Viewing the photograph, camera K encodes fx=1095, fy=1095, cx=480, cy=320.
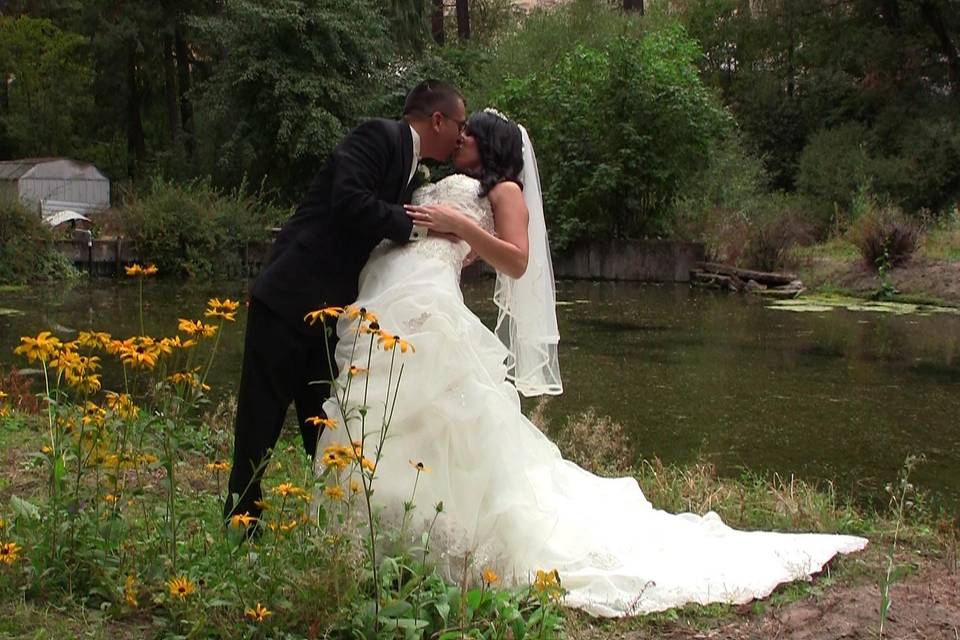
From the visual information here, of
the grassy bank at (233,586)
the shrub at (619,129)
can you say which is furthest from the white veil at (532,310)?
the shrub at (619,129)

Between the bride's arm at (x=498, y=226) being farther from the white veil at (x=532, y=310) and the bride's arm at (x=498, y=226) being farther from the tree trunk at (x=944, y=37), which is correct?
the tree trunk at (x=944, y=37)

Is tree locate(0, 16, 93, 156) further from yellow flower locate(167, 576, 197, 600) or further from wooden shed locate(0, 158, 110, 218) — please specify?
yellow flower locate(167, 576, 197, 600)

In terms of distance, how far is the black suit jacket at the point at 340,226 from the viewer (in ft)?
12.4

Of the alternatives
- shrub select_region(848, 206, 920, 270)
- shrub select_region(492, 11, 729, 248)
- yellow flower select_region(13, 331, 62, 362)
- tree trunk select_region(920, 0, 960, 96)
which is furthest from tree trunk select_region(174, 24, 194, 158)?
yellow flower select_region(13, 331, 62, 362)

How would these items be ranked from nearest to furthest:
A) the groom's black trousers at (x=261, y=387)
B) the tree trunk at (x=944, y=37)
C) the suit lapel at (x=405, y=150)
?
the groom's black trousers at (x=261, y=387), the suit lapel at (x=405, y=150), the tree trunk at (x=944, y=37)

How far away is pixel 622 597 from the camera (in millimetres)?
3602

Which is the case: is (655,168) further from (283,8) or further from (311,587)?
(311,587)

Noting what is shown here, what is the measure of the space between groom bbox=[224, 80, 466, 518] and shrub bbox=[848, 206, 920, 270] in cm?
1639

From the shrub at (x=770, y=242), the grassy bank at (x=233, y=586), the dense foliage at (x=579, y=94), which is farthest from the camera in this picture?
the dense foliage at (x=579, y=94)

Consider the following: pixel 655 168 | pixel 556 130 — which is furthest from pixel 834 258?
pixel 556 130

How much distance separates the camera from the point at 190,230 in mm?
21438

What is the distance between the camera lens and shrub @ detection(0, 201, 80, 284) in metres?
18.5

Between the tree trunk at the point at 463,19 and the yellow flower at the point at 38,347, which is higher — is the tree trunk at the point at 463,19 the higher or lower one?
the higher one

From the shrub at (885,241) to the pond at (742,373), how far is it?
8.99 feet
